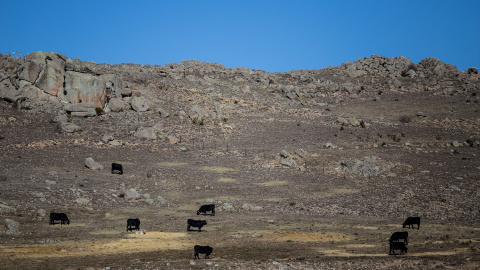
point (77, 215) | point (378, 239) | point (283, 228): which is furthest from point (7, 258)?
point (378, 239)

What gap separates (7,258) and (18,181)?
61.9ft

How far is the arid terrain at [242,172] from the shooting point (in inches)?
973

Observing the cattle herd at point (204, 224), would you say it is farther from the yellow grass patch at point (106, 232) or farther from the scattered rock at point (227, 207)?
the scattered rock at point (227, 207)

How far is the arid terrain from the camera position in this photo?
24.7 m

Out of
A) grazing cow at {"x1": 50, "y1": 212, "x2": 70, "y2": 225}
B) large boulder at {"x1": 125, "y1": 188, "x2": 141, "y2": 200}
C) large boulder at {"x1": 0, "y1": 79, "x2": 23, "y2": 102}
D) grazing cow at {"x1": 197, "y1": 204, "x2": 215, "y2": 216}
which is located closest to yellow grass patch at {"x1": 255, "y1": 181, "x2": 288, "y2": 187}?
grazing cow at {"x1": 197, "y1": 204, "x2": 215, "y2": 216}

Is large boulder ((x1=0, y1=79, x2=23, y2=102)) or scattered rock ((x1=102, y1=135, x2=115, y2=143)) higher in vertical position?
large boulder ((x1=0, y1=79, x2=23, y2=102))

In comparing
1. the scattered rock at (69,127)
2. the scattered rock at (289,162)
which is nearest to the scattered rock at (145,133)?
the scattered rock at (69,127)

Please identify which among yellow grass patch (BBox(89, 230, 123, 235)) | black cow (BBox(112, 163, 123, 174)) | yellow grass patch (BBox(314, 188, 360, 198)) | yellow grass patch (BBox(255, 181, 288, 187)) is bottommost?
yellow grass patch (BBox(89, 230, 123, 235))

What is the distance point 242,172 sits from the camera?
4900 centimetres

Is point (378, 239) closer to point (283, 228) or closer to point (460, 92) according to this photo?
point (283, 228)

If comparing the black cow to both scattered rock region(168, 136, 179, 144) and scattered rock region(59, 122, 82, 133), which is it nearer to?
scattered rock region(168, 136, 179, 144)

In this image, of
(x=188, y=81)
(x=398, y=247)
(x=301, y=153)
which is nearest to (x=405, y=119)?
(x=301, y=153)

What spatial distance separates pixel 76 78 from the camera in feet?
202

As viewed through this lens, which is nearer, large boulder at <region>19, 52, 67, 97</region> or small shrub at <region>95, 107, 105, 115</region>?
large boulder at <region>19, 52, 67, 97</region>
